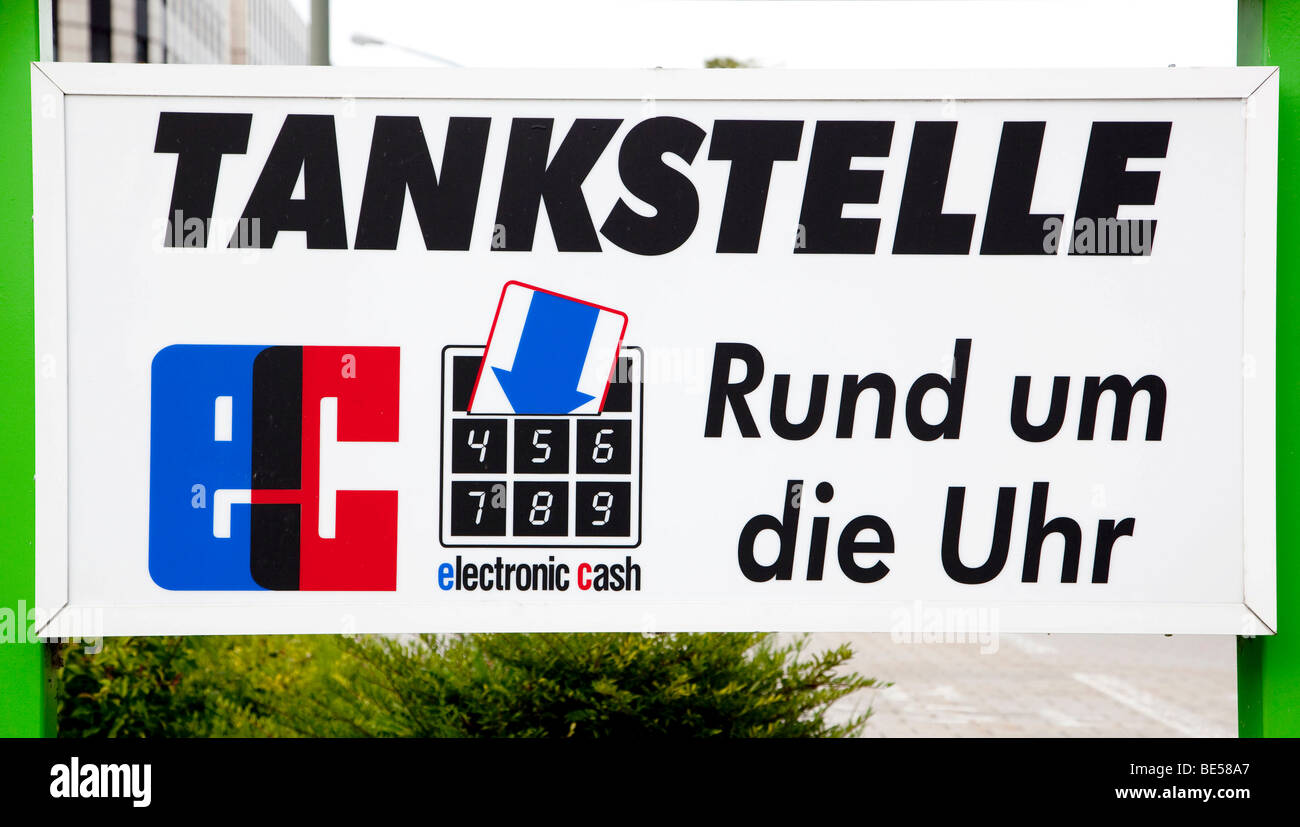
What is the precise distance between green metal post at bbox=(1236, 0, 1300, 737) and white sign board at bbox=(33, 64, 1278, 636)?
0.07m

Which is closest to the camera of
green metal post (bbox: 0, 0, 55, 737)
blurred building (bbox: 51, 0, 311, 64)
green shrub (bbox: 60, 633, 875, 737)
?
green metal post (bbox: 0, 0, 55, 737)

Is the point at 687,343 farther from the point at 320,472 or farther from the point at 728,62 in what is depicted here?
the point at 728,62

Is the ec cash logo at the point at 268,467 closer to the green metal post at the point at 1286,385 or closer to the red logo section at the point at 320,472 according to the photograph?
the red logo section at the point at 320,472

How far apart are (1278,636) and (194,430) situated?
9.45 feet

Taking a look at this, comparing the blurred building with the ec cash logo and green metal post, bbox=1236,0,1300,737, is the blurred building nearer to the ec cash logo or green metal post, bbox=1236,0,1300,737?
the ec cash logo

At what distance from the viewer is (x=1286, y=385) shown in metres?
2.78

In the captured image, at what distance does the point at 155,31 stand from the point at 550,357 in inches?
1435

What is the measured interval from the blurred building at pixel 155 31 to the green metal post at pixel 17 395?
16966mm

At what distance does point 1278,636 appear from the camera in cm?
280

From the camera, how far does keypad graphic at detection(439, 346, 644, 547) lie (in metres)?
2.78

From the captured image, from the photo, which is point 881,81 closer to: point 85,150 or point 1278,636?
point 1278,636

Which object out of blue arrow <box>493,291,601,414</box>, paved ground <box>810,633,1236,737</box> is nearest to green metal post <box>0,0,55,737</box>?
blue arrow <box>493,291,601,414</box>

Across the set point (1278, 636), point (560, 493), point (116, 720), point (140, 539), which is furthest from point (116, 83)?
point (1278, 636)

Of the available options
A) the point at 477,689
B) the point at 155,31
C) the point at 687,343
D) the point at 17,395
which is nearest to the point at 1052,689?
the point at 477,689
